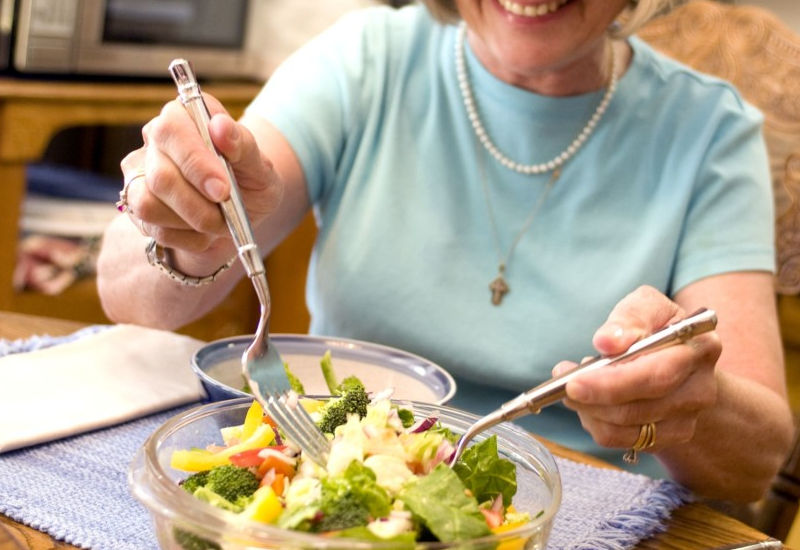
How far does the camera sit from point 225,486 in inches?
28.1

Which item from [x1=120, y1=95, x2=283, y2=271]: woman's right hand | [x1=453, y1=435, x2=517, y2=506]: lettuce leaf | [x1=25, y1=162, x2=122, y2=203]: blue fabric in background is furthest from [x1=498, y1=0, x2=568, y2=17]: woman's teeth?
[x1=25, y1=162, x2=122, y2=203]: blue fabric in background

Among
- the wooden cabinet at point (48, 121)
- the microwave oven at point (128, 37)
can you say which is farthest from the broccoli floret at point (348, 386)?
the microwave oven at point (128, 37)

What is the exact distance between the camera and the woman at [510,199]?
1291 mm

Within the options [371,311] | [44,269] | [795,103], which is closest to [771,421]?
[371,311]

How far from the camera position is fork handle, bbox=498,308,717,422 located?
2.61 ft

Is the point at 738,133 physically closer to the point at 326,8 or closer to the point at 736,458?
the point at 736,458

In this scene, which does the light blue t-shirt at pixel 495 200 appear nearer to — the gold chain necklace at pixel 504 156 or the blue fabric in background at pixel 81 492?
the gold chain necklace at pixel 504 156

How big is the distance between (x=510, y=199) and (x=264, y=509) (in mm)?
859

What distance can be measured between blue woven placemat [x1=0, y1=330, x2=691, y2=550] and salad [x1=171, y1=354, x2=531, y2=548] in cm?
10

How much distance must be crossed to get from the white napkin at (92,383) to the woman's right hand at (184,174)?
0.54ft

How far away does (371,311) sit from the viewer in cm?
138

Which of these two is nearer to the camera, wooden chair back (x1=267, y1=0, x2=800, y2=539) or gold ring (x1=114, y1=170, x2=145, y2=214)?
gold ring (x1=114, y1=170, x2=145, y2=214)

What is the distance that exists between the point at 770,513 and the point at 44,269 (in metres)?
1.73

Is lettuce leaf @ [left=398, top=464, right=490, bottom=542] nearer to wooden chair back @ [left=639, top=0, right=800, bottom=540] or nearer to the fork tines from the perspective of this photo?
the fork tines
